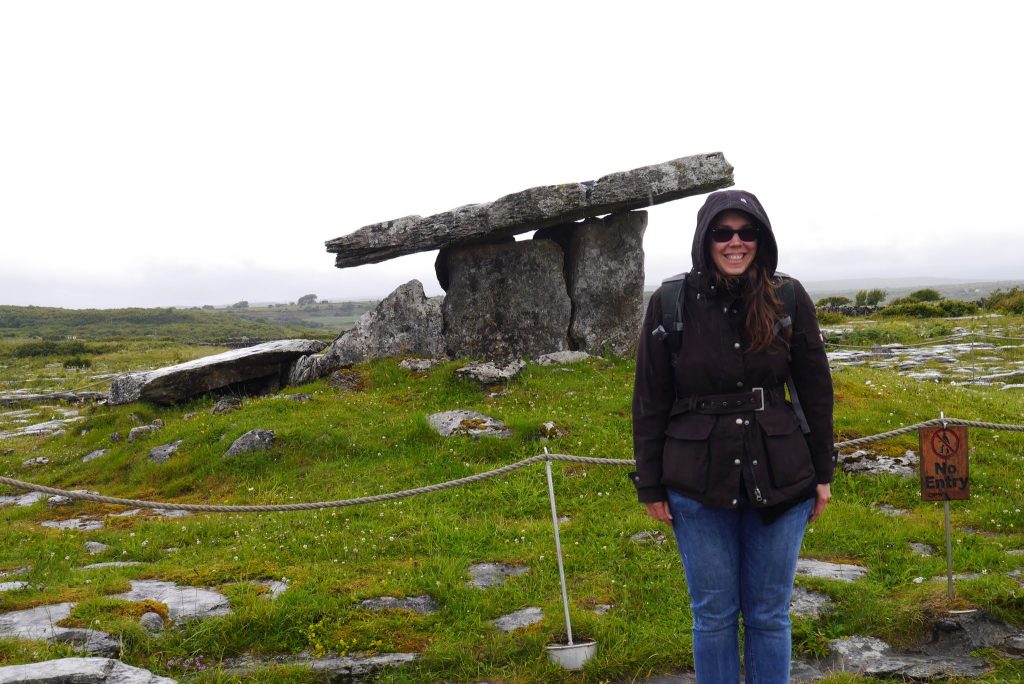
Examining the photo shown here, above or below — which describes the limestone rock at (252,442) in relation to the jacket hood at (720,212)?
below

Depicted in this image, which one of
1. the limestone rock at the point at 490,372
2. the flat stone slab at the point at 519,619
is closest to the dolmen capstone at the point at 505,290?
the limestone rock at the point at 490,372

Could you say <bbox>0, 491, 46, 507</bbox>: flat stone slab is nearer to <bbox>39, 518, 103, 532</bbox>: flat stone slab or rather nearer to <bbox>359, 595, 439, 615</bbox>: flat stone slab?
<bbox>39, 518, 103, 532</bbox>: flat stone slab

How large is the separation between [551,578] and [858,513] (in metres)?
4.22

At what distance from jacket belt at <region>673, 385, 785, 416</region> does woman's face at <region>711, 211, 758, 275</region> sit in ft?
2.53

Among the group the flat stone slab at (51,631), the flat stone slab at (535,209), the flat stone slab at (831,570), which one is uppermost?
the flat stone slab at (535,209)

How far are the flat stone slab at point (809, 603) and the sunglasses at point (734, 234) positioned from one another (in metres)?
4.01

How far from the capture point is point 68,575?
8273 millimetres

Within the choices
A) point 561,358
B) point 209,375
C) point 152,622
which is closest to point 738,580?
point 152,622

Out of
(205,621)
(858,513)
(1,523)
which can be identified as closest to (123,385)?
(1,523)

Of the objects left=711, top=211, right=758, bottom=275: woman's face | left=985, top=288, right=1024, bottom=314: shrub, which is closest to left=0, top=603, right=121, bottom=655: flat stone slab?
left=711, top=211, right=758, bottom=275: woman's face

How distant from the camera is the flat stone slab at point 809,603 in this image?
670cm

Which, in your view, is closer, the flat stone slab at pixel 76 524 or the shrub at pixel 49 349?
the flat stone slab at pixel 76 524

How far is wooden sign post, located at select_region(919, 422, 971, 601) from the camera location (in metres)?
6.73

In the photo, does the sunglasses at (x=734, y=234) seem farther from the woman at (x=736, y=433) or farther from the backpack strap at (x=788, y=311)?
the backpack strap at (x=788, y=311)
